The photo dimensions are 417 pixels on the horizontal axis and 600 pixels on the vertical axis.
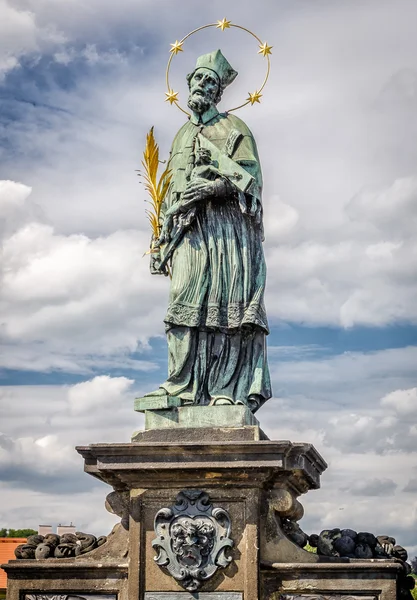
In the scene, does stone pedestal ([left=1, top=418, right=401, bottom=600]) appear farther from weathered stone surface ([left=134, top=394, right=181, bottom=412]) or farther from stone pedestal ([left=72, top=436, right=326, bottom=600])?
weathered stone surface ([left=134, top=394, right=181, bottom=412])

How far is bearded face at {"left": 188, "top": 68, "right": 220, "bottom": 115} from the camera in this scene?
13.4m

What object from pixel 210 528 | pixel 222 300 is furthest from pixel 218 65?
pixel 210 528

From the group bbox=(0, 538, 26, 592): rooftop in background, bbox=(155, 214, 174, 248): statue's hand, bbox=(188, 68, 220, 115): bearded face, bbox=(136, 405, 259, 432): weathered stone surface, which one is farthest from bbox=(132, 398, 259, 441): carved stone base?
bbox=(0, 538, 26, 592): rooftop in background

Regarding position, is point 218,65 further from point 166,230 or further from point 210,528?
point 210,528

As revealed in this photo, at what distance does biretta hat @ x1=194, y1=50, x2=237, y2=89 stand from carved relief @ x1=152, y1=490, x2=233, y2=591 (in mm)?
4665

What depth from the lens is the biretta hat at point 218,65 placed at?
1346cm

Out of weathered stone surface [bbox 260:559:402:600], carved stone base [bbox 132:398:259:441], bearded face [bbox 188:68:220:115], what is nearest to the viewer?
weathered stone surface [bbox 260:559:402:600]

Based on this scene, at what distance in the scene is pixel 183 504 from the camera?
11.8 meters

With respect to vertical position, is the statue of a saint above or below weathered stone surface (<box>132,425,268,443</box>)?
above

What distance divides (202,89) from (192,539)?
193 inches

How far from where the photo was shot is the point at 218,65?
1349 centimetres

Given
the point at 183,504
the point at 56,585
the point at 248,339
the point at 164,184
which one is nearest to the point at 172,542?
the point at 183,504

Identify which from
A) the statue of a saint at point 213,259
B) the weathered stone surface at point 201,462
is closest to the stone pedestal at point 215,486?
the weathered stone surface at point 201,462

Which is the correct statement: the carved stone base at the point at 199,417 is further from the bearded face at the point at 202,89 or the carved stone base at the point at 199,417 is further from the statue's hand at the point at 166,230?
the bearded face at the point at 202,89
